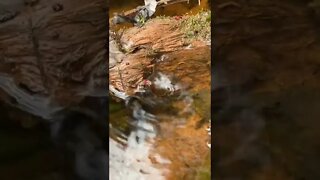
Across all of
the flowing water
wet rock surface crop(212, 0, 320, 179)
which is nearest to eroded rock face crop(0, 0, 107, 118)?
the flowing water

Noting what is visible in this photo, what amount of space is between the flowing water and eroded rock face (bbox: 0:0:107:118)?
0.62 feet

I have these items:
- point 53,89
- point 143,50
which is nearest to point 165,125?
point 143,50

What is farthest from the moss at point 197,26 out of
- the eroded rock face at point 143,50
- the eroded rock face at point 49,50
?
the eroded rock face at point 49,50

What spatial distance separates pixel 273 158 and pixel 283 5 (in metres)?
0.53

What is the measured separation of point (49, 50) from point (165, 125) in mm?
493

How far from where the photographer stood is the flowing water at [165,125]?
1.63 metres

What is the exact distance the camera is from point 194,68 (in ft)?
5.41

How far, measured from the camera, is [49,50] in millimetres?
1681

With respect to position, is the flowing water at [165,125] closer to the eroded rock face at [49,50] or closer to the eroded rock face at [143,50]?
the eroded rock face at [143,50]

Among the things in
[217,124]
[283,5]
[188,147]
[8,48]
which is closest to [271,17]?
[283,5]

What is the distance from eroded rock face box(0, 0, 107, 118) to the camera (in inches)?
65.9

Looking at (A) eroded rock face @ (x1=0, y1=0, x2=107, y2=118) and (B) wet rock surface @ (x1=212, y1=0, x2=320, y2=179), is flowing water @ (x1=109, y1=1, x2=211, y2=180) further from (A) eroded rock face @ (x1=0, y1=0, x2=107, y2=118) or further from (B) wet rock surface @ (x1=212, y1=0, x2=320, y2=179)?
(A) eroded rock face @ (x1=0, y1=0, x2=107, y2=118)

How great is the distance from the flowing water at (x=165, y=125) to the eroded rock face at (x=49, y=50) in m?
0.19

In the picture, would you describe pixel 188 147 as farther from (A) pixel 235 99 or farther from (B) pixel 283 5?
(B) pixel 283 5
